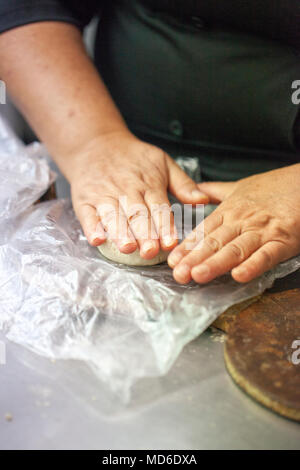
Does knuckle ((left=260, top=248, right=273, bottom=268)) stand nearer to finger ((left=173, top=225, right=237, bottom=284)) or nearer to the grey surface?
finger ((left=173, top=225, right=237, bottom=284))

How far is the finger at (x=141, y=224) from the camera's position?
2.51 ft

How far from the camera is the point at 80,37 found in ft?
3.75

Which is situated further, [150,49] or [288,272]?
[150,49]

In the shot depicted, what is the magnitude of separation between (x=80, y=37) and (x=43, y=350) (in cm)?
84

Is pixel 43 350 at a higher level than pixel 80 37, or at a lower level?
lower

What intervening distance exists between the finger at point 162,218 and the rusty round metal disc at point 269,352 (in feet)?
0.59

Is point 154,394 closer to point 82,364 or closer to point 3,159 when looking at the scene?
point 82,364

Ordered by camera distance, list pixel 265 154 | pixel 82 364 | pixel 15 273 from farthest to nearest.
Result: pixel 265 154, pixel 15 273, pixel 82 364

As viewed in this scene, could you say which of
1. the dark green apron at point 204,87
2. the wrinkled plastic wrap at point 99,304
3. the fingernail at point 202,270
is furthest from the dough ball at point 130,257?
the dark green apron at point 204,87

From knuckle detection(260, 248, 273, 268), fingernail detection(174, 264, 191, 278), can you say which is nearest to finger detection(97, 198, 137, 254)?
fingernail detection(174, 264, 191, 278)

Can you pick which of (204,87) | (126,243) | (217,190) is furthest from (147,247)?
(204,87)

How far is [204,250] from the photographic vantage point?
739 millimetres

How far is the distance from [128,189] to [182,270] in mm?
269
